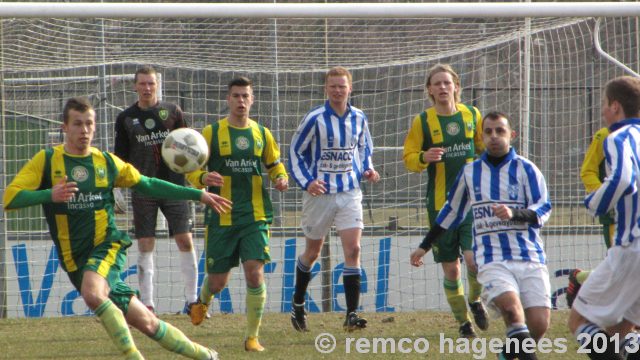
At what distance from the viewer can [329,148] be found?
7430 mm

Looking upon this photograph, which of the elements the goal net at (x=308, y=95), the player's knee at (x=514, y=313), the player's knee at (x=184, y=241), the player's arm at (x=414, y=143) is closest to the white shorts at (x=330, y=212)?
the player's arm at (x=414, y=143)

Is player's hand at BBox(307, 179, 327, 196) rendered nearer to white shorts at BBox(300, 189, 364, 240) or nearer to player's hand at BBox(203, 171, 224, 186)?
white shorts at BBox(300, 189, 364, 240)

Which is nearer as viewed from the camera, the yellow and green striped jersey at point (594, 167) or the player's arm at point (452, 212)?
the player's arm at point (452, 212)

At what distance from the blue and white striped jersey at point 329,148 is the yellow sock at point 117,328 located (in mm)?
2417

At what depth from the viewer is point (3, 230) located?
8.79 metres

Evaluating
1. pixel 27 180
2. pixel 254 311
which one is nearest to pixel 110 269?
pixel 27 180

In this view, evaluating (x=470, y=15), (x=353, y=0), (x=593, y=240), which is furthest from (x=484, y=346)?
(x=353, y=0)

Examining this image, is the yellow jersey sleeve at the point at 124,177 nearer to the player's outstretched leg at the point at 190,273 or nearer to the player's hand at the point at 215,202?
the player's hand at the point at 215,202

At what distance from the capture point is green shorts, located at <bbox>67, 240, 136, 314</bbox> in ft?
17.8

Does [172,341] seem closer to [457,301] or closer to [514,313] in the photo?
[514,313]

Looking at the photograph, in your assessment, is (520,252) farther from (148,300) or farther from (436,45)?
(436,45)

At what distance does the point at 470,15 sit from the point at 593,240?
3101 mm

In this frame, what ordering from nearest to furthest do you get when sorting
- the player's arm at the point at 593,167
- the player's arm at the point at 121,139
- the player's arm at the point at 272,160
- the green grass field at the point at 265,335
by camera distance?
the player's arm at the point at 593,167
the green grass field at the point at 265,335
the player's arm at the point at 272,160
the player's arm at the point at 121,139

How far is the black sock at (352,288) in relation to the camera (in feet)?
24.2
